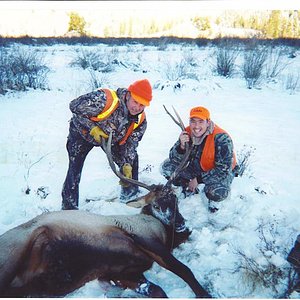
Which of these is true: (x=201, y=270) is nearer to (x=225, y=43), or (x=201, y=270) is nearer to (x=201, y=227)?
(x=201, y=227)

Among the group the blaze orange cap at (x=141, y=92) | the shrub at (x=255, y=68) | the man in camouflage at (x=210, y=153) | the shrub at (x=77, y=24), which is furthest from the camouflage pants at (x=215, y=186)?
the shrub at (x=77, y=24)

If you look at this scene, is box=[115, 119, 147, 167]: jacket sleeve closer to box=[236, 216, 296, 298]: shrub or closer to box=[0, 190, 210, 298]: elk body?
box=[0, 190, 210, 298]: elk body

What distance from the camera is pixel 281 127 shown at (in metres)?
5.91

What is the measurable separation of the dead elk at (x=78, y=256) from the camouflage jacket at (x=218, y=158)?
3.27 feet

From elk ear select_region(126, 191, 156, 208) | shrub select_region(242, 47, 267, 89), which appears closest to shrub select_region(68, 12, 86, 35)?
shrub select_region(242, 47, 267, 89)

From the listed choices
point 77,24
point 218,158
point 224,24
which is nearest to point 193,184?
point 218,158

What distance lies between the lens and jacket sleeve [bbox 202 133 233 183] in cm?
391

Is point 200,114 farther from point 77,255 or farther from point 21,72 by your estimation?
point 21,72

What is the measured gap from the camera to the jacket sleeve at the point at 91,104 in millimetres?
3771

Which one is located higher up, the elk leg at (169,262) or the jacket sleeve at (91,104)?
the jacket sleeve at (91,104)

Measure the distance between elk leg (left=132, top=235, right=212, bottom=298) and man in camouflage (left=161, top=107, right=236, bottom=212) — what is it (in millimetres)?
989

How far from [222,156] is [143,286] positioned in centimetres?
160

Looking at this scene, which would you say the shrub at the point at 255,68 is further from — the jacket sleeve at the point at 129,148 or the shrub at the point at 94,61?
the jacket sleeve at the point at 129,148

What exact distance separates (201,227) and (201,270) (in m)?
0.65
